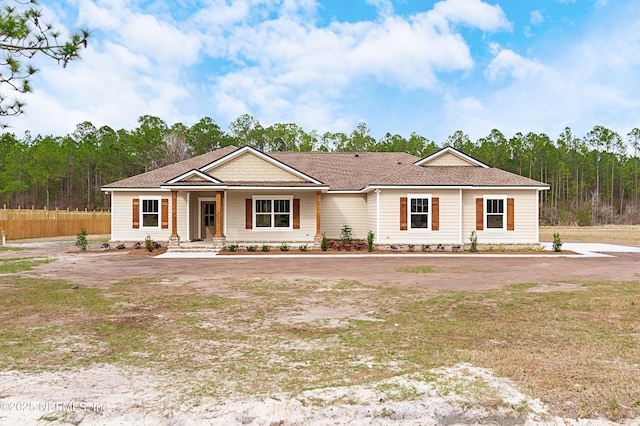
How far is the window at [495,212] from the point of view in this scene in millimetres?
20216

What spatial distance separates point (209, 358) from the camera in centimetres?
479

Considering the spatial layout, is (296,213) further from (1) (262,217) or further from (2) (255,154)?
(2) (255,154)

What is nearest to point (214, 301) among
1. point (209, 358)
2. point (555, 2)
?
point (209, 358)

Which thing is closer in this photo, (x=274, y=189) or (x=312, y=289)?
(x=312, y=289)

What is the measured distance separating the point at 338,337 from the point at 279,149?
52.4 metres

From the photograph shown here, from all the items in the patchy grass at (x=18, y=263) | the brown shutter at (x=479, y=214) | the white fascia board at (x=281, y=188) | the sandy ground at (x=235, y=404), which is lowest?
the sandy ground at (x=235, y=404)

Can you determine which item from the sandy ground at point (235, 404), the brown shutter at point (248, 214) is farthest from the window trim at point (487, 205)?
the sandy ground at point (235, 404)

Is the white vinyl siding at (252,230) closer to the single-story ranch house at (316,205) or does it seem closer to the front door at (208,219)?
the single-story ranch house at (316,205)

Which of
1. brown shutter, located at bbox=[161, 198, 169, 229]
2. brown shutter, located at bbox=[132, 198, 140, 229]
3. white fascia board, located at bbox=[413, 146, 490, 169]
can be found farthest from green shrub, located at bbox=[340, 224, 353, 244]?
brown shutter, located at bbox=[132, 198, 140, 229]

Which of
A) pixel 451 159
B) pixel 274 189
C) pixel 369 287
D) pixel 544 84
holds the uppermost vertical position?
pixel 544 84

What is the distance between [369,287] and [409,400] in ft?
20.5

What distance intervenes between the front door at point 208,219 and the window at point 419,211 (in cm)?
1019

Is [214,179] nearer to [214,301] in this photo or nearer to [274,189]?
[274,189]

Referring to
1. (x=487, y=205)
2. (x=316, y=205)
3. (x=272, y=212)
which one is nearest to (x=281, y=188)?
(x=272, y=212)
